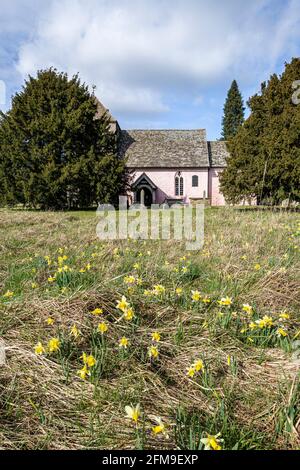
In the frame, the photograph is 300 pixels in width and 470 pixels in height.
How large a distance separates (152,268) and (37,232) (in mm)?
4579

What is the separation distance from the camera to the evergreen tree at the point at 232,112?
64812mm

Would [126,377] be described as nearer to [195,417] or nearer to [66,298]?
[195,417]

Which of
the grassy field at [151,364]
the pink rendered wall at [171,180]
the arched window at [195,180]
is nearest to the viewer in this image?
the grassy field at [151,364]

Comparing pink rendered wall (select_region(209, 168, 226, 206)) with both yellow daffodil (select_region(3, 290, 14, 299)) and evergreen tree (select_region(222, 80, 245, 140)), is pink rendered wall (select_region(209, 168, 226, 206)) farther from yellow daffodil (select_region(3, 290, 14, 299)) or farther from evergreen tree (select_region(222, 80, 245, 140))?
yellow daffodil (select_region(3, 290, 14, 299))

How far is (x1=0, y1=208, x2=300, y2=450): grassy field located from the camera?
1499mm

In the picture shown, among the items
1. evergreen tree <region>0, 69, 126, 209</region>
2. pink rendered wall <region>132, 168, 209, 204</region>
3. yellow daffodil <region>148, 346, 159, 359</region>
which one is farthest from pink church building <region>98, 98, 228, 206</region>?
yellow daffodil <region>148, 346, 159, 359</region>

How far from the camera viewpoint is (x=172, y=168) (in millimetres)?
36031

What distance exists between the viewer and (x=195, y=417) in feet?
5.18

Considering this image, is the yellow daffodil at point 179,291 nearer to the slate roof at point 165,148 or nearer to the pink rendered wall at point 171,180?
the pink rendered wall at point 171,180

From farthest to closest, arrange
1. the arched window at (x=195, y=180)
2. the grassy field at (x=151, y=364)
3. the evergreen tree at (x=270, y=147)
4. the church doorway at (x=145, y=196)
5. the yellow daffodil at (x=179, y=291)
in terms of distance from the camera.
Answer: the arched window at (x=195, y=180) < the church doorway at (x=145, y=196) < the evergreen tree at (x=270, y=147) < the yellow daffodil at (x=179, y=291) < the grassy field at (x=151, y=364)

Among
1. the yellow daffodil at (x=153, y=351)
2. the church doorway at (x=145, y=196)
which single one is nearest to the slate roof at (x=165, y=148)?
the church doorway at (x=145, y=196)

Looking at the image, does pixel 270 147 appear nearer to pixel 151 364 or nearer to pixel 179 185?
pixel 151 364

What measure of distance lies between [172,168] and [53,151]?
18865 millimetres

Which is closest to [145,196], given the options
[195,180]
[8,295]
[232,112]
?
[195,180]
